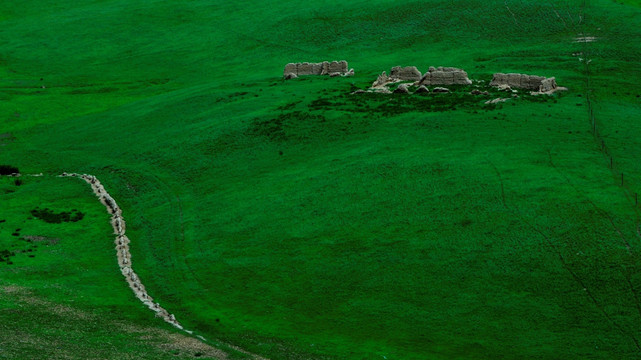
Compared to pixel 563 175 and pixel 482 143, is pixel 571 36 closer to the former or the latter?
pixel 482 143

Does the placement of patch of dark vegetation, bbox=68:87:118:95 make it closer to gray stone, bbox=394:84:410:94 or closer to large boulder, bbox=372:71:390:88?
large boulder, bbox=372:71:390:88

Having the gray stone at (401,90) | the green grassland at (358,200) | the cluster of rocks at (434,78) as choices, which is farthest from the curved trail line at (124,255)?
the gray stone at (401,90)

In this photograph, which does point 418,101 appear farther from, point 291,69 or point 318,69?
point 291,69

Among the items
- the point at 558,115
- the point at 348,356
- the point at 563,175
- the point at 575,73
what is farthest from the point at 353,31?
the point at 348,356

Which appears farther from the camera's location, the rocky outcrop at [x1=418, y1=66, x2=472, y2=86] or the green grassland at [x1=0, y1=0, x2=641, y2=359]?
the rocky outcrop at [x1=418, y1=66, x2=472, y2=86]

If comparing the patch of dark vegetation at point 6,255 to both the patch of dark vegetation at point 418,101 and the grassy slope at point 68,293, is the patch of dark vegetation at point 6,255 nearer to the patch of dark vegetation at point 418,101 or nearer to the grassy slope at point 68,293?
the grassy slope at point 68,293

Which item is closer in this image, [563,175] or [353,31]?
[563,175]

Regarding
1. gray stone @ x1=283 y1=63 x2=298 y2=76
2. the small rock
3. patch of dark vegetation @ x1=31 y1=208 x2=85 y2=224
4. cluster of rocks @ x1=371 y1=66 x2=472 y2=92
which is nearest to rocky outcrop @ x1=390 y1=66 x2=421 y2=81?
cluster of rocks @ x1=371 y1=66 x2=472 y2=92
